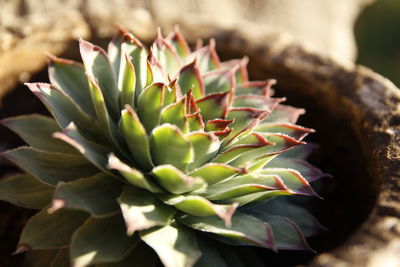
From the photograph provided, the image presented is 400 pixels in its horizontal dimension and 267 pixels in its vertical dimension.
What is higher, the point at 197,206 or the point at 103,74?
the point at 103,74

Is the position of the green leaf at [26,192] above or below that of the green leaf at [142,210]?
below

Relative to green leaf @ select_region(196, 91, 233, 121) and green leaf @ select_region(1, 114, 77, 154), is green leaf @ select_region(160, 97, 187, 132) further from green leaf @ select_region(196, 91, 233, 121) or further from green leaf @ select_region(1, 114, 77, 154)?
green leaf @ select_region(1, 114, 77, 154)

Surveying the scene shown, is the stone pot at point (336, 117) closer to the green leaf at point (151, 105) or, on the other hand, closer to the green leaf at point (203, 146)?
the green leaf at point (203, 146)

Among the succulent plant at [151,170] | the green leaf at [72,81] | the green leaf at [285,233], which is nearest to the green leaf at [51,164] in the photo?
the succulent plant at [151,170]

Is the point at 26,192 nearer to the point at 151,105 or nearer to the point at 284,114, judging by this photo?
the point at 151,105

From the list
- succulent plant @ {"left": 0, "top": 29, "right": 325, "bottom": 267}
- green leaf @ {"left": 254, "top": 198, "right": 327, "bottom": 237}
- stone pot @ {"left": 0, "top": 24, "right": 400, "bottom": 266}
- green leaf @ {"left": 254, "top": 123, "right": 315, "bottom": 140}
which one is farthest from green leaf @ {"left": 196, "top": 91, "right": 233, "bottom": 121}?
stone pot @ {"left": 0, "top": 24, "right": 400, "bottom": 266}

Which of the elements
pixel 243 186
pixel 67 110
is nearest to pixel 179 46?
pixel 67 110
